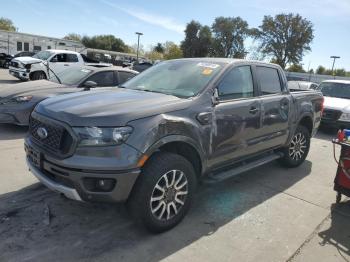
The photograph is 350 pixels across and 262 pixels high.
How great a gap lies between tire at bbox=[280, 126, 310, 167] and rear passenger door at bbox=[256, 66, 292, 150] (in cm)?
48

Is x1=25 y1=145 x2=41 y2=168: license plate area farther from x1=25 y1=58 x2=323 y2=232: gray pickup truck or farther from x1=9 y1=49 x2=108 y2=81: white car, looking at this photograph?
x1=9 y1=49 x2=108 y2=81: white car

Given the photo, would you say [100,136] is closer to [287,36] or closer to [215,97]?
[215,97]

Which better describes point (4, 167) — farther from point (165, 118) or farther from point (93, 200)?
point (165, 118)

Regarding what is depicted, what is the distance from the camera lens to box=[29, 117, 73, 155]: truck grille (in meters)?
3.00

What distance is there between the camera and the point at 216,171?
13.8 feet

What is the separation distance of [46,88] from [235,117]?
4806 mm

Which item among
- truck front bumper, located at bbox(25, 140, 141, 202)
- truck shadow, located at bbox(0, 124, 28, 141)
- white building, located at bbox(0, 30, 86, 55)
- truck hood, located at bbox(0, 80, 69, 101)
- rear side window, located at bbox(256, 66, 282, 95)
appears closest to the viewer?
truck front bumper, located at bbox(25, 140, 141, 202)

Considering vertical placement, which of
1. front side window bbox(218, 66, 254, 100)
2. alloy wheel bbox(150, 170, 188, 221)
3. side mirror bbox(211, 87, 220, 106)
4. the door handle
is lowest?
alloy wheel bbox(150, 170, 188, 221)

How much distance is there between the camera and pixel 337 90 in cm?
1082

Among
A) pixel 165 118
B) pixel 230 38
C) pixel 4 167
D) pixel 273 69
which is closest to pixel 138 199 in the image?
pixel 165 118

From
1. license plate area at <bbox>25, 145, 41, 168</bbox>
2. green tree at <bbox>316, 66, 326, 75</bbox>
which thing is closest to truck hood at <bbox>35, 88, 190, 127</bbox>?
license plate area at <bbox>25, 145, 41, 168</bbox>

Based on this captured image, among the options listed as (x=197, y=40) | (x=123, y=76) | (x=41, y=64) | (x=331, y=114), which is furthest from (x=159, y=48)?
(x=123, y=76)

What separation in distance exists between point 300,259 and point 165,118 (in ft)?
6.15

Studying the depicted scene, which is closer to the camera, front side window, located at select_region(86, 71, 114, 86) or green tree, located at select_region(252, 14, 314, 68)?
front side window, located at select_region(86, 71, 114, 86)
